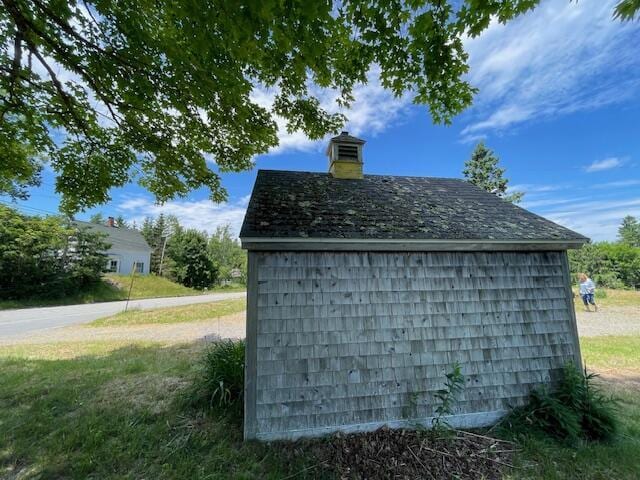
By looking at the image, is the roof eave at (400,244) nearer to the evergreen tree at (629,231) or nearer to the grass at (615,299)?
the grass at (615,299)

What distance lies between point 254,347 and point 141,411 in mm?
2075

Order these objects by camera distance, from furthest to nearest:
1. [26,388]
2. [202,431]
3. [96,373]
Answer: [96,373] < [26,388] < [202,431]

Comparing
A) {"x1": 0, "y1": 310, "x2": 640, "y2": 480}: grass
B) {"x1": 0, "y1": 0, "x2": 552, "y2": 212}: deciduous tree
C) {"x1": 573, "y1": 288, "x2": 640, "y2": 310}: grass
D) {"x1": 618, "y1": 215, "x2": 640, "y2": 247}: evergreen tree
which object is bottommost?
{"x1": 0, "y1": 310, "x2": 640, "y2": 480}: grass

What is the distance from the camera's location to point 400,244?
404 centimetres

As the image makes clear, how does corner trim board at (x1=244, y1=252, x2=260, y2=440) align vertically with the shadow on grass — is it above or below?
above

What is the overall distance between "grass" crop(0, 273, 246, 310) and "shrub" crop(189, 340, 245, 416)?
16.9 m

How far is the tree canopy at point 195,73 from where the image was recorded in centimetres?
278

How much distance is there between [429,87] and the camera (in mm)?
3686

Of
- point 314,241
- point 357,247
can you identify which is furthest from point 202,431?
point 357,247

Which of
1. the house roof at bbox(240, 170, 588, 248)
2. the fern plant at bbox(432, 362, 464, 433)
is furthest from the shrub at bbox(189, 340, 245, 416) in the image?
the fern plant at bbox(432, 362, 464, 433)

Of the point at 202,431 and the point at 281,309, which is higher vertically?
the point at 281,309

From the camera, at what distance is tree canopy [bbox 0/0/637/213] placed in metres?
2.78

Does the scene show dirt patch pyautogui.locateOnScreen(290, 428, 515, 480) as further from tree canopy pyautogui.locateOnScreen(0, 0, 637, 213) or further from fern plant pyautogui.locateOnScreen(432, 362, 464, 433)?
tree canopy pyautogui.locateOnScreen(0, 0, 637, 213)

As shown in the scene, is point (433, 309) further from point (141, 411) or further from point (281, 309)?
point (141, 411)
